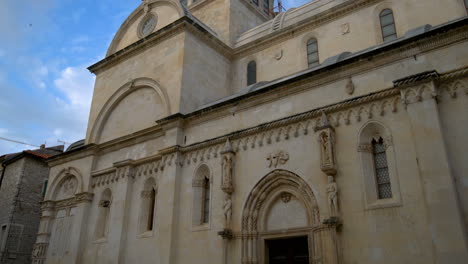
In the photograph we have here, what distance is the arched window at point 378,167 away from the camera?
10406 mm

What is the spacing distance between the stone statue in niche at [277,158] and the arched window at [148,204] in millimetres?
5564

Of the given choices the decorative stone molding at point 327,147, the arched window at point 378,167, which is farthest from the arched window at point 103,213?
the arched window at point 378,167

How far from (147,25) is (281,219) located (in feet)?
42.8

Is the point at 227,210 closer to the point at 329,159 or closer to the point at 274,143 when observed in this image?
the point at 274,143

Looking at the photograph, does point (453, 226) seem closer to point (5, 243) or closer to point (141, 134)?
point (141, 134)

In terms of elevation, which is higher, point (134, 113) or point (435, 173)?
point (134, 113)

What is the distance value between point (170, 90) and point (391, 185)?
9.78 meters

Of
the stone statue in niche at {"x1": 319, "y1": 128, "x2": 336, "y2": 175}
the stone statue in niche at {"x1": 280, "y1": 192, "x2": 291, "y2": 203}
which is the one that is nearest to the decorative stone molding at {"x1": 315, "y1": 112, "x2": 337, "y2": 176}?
the stone statue in niche at {"x1": 319, "y1": 128, "x2": 336, "y2": 175}

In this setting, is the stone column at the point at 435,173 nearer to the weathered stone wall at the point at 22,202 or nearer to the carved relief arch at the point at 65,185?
the carved relief arch at the point at 65,185

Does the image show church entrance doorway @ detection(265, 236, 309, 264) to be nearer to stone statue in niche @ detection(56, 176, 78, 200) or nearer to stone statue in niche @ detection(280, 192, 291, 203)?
stone statue in niche @ detection(280, 192, 291, 203)

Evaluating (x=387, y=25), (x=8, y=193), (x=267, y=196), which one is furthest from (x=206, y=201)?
(x=8, y=193)

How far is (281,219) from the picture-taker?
40.7ft

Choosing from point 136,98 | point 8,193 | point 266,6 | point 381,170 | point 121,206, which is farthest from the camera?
point 266,6

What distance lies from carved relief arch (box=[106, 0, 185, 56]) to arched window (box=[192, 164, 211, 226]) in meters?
7.85
